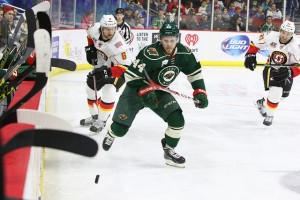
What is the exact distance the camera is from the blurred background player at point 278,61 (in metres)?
4.84

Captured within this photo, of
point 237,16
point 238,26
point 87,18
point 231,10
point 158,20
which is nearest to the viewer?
point 87,18

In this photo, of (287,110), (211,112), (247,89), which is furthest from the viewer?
(247,89)

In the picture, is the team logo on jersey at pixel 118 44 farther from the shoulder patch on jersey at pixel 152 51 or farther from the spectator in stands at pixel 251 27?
the spectator in stands at pixel 251 27

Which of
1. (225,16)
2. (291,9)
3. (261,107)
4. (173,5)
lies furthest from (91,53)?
(291,9)

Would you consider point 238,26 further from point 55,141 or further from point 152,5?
point 55,141

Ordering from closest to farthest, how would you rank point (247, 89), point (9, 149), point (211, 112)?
1. point (9, 149)
2. point (211, 112)
3. point (247, 89)

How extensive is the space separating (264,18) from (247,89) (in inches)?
163

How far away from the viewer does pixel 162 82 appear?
3248mm

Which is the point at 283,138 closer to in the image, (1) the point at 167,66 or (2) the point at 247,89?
(1) the point at 167,66

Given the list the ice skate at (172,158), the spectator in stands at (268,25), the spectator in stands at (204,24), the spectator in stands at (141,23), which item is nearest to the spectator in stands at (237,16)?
the spectator in stands at (268,25)

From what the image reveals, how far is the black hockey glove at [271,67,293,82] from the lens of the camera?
15.8 feet

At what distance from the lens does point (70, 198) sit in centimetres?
265

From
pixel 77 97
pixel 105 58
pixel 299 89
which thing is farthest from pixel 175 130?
pixel 299 89

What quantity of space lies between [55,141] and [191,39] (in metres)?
9.25
